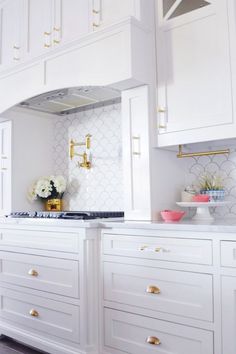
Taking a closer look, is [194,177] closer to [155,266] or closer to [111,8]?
[155,266]

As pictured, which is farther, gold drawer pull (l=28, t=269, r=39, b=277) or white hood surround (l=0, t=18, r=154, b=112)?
gold drawer pull (l=28, t=269, r=39, b=277)

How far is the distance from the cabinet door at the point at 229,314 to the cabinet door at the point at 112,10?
160 cm

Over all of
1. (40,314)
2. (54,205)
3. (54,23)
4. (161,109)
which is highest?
(54,23)

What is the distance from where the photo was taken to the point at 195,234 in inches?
69.6

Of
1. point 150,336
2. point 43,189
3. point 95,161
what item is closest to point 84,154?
point 95,161

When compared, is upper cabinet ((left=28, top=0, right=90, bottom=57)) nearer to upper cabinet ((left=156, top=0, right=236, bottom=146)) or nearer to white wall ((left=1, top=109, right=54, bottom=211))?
upper cabinet ((left=156, top=0, right=236, bottom=146))

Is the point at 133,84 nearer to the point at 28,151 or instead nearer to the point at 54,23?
the point at 54,23

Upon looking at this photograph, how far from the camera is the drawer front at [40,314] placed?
7.29 feet

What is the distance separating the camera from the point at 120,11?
2.31 m

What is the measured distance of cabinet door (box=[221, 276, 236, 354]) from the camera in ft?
5.35

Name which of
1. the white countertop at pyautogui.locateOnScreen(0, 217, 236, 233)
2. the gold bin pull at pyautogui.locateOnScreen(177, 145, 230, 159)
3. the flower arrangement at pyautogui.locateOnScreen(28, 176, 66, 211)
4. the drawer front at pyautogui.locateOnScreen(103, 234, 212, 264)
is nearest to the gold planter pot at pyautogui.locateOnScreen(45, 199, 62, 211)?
the flower arrangement at pyautogui.locateOnScreen(28, 176, 66, 211)

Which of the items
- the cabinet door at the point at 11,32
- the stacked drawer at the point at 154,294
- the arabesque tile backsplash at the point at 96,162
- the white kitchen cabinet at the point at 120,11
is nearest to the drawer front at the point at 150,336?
the stacked drawer at the point at 154,294

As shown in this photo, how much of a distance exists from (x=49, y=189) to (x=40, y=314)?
1.10 meters

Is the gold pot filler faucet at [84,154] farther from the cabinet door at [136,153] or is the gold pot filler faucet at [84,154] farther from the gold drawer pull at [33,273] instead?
the gold drawer pull at [33,273]
